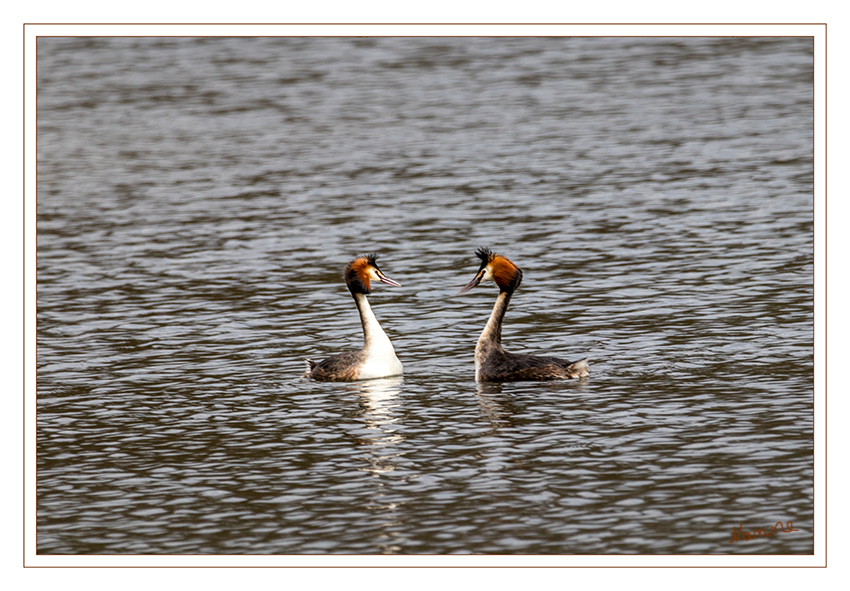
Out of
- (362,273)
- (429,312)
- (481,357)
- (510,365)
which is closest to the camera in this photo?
(510,365)

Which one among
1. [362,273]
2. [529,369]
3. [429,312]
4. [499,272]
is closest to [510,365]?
[529,369]

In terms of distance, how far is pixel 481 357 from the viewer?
810 inches

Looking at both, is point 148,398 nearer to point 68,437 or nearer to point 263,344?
point 68,437

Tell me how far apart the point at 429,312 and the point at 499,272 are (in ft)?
15.1

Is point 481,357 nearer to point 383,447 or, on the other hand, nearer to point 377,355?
point 377,355

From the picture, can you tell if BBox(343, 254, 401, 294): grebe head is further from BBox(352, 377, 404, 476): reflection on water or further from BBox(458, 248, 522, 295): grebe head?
BBox(352, 377, 404, 476): reflection on water

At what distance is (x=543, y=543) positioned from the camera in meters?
13.8

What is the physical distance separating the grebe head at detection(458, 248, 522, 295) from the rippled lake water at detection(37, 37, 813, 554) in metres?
1.51

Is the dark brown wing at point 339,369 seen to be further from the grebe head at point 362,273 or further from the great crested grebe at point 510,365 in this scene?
the great crested grebe at point 510,365

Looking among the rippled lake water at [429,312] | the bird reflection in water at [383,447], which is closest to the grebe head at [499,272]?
the rippled lake water at [429,312]

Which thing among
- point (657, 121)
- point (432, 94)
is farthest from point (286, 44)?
point (657, 121)

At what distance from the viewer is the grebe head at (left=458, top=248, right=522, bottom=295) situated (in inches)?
833

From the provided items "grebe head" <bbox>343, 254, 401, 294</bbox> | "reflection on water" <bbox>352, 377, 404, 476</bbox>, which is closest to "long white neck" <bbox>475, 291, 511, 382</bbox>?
"reflection on water" <bbox>352, 377, 404, 476</bbox>

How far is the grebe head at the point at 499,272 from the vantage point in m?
21.2
